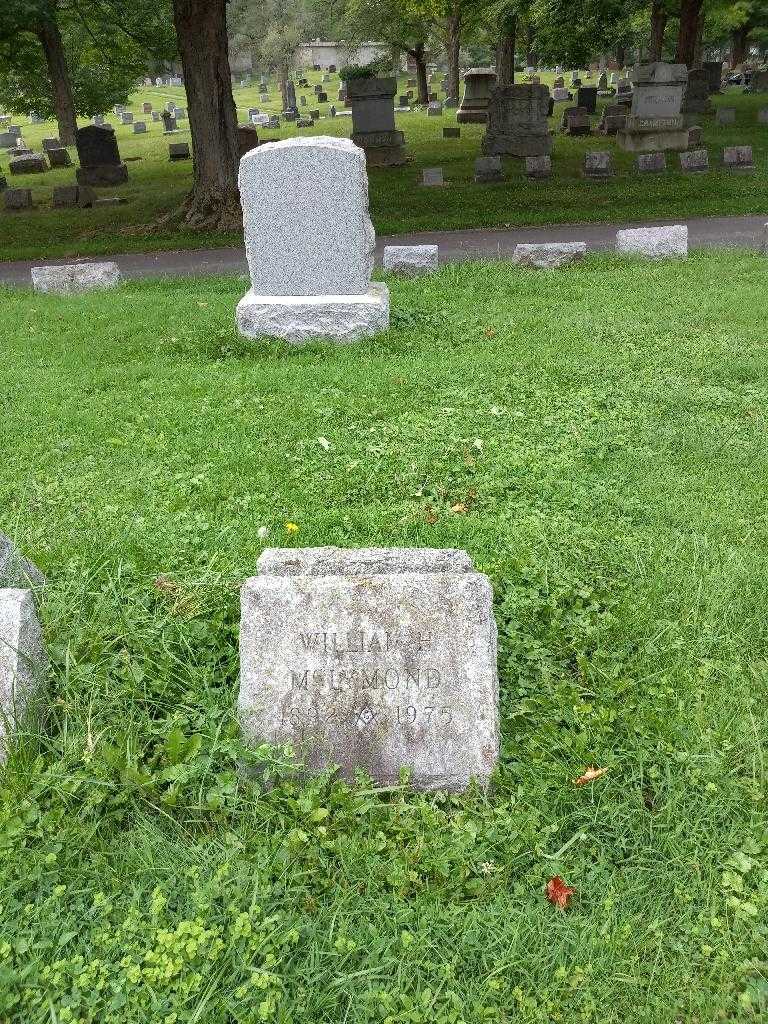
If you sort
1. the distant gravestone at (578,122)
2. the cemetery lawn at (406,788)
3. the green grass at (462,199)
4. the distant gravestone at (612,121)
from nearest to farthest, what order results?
1. the cemetery lawn at (406,788)
2. the green grass at (462,199)
3. the distant gravestone at (612,121)
4. the distant gravestone at (578,122)

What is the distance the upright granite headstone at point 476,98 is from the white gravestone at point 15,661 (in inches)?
1179

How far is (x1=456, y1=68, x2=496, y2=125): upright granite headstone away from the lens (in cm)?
2869

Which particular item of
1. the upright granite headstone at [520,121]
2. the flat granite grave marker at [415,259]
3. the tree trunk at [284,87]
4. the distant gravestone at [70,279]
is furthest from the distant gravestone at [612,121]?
the tree trunk at [284,87]

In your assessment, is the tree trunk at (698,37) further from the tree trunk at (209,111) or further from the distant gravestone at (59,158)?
the distant gravestone at (59,158)

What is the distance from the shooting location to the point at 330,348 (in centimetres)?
747

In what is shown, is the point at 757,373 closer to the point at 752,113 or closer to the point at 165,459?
the point at 165,459

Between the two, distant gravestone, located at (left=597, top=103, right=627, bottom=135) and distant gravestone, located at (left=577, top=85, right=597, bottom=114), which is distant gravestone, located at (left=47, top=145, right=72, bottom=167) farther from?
distant gravestone, located at (left=577, top=85, right=597, bottom=114)

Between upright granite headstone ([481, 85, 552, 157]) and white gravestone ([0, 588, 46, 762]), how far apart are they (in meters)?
20.5

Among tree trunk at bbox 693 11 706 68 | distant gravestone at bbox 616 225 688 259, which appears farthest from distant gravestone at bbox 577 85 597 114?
A: distant gravestone at bbox 616 225 688 259

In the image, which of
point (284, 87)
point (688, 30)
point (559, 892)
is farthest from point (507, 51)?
point (559, 892)

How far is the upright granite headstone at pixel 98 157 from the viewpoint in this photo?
2211cm

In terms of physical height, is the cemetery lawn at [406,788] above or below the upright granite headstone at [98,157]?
below

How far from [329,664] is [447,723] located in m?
0.48

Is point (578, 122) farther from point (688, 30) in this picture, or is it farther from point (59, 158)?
point (59, 158)
